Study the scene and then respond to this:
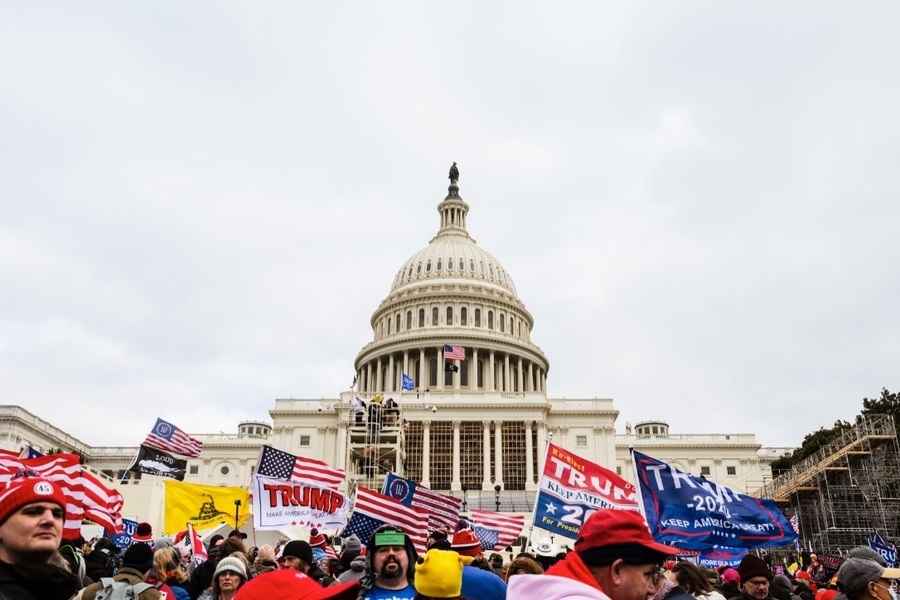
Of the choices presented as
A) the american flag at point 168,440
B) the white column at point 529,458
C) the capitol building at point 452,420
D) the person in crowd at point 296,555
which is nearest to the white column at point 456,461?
the capitol building at point 452,420

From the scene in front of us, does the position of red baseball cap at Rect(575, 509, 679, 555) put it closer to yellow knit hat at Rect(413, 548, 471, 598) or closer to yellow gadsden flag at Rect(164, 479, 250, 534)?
yellow knit hat at Rect(413, 548, 471, 598)

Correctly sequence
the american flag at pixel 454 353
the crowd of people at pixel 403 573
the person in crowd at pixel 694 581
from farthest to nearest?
the american flag at pixel 454 353, the person in crowd at pixel 694 581, the crowd of people at pixel 403 573

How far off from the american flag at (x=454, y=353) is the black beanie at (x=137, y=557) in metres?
74.5

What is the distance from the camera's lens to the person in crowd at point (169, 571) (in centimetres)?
859

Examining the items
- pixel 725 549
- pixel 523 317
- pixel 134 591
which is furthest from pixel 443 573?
pixel 523 317

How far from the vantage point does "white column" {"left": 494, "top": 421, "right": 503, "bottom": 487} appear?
230 feet

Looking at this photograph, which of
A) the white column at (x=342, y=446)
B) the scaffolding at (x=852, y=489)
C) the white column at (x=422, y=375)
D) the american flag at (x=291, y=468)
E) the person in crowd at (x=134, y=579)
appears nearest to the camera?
the person in crowd at (x=134, y=579)

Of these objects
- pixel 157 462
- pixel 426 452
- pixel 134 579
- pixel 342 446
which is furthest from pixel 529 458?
pixel 134 579

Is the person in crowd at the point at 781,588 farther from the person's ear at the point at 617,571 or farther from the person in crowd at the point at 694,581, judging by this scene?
the person's ear at the point at 617,571

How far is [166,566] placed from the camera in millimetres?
8648

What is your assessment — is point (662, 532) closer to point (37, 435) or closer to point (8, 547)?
point (8, 547)

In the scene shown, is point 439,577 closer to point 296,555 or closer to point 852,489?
point 296,555

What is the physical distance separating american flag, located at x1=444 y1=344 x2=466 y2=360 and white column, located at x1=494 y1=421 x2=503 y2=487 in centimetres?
1153

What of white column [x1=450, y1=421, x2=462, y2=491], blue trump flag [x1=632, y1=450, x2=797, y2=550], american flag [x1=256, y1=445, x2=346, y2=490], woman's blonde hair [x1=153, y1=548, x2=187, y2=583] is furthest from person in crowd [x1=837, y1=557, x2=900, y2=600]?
white column [x1=450, y1=421, x2=462, y2=491]
